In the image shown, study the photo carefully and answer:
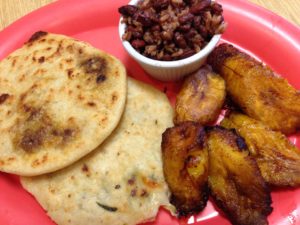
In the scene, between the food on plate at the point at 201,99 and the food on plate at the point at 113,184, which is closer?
the food on plate at the point at 113,184

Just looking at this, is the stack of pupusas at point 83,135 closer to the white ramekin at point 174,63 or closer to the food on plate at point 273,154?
the white ramekin at point 174,63

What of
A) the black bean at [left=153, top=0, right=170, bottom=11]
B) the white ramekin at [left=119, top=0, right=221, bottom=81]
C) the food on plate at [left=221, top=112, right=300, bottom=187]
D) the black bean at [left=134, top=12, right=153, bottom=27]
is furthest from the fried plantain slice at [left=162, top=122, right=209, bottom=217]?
the black bean at [left=153, top=0, right=170, bottom=11]

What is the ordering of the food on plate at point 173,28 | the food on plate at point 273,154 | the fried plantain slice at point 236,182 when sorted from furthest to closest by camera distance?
the food on plate at point 173,28
the food on plate at point 273,154
the fried plantain slice at point 236,182

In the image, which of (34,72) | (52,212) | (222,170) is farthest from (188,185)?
(34,72)

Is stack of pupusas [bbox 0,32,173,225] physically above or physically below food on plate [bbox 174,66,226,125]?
below

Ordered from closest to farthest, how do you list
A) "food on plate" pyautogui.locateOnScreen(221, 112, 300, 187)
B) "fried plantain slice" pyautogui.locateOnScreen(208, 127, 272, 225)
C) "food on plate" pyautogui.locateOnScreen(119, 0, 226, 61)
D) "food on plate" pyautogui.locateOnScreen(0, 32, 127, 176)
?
"fried plantain slice" pyautogui.locateOnScreen(208, 127, 272, 225) → "food on plate" pyautogui.locateOnScreen(221, 112, 300, 187) → "food on plate" pyautogui.locateOnScreen(0, 32, 127, 176) → "food on plate" pyautogui.locateOnScreen(119, 0, 226, 61)

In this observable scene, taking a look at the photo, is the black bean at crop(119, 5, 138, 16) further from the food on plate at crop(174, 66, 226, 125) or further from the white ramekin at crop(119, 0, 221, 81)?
the food on plate at crop(174, 66, 226, 125)

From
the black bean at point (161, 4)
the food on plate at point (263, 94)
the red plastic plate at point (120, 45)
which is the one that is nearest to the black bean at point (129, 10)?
the black bean at point (161, 4)
